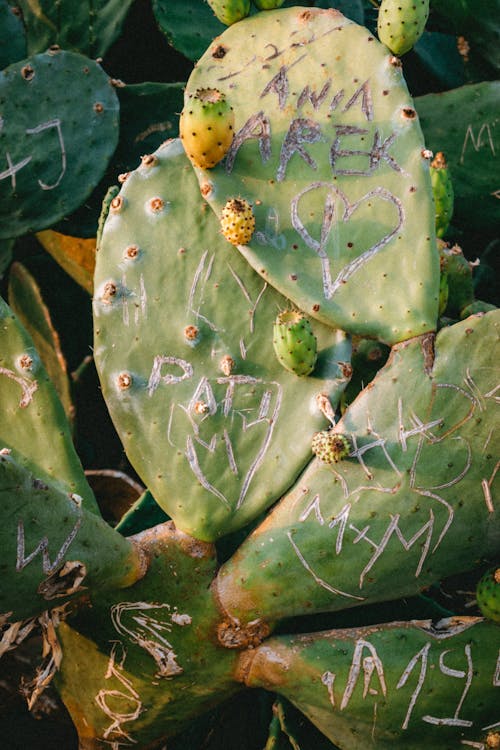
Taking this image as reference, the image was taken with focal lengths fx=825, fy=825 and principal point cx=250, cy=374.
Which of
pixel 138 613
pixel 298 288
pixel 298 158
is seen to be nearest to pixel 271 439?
pixel 298 288

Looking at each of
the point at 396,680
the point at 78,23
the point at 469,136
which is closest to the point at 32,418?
the point at 396,680

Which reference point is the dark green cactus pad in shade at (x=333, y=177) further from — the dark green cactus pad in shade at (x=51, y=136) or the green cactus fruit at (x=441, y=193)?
the dark green cactus pad in shade at (x=51, y=136)

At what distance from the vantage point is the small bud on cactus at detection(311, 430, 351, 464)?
1.16 meters

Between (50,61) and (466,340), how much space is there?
3.06 feet

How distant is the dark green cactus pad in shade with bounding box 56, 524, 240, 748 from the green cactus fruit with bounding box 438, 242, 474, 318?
590 mm

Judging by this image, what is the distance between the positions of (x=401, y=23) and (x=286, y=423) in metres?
0.65

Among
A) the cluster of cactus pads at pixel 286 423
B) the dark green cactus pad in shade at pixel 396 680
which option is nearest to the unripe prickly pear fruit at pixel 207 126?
the cluster of cactus pads at pixel 286 423

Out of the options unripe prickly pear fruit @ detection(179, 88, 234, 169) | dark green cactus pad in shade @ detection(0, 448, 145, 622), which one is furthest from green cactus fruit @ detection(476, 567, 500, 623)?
unripe prickly pear fruit @ detection(179, 88, 234, 169)

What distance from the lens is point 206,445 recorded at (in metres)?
1.23

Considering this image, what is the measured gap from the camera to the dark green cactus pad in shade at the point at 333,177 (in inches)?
48.4

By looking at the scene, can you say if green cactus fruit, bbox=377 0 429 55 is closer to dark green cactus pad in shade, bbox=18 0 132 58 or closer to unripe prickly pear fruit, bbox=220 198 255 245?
unripe prickly pear fruit, bbox=220 198 255 245

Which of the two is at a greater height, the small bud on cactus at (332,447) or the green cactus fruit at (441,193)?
the green cactus fruit at (441,193)

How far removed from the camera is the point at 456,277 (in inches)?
54.8

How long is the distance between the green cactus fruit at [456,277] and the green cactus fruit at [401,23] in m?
0.32
